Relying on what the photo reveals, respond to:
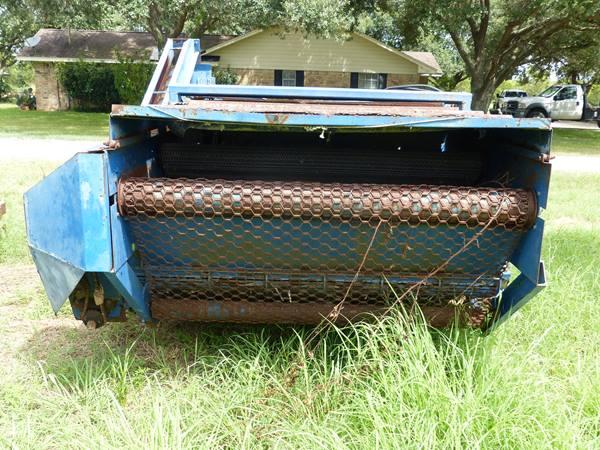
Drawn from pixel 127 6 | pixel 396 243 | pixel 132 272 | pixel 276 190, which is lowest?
pixel 132 272

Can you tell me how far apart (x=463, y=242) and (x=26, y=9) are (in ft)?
77.4

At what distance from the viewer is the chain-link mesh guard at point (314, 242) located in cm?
227

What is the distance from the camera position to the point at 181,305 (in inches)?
105

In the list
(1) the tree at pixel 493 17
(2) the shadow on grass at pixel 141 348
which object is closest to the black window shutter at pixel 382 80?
(1) the tree at pixel 493 17

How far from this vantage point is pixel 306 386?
96.4 inches

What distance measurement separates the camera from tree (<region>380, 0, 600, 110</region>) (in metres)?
17.3

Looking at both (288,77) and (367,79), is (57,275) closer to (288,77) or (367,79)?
(288,77)

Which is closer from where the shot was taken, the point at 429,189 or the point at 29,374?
the point at 429,189

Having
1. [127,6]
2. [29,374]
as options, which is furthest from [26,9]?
[29,374]

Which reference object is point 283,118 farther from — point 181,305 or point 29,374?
point 29,374

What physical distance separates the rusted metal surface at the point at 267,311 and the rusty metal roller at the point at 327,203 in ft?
1.78

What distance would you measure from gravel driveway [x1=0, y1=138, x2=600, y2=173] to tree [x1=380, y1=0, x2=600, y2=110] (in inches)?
200

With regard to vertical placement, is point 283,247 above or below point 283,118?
below

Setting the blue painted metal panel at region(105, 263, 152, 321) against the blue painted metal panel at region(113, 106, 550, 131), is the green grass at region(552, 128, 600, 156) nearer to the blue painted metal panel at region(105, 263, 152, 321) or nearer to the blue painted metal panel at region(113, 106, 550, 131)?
the blue painted metal panel at region(113, 106, 550, 131)
